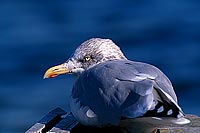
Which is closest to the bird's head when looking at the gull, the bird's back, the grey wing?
the gull

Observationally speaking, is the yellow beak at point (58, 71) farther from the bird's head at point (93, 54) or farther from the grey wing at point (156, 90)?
the grey wing at point (156, 90)

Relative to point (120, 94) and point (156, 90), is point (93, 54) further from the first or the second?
point (156, 90)

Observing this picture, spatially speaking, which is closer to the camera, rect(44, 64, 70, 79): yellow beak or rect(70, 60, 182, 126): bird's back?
rect(70, 60, 182, 126): bird's back

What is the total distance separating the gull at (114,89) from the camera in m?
5.11

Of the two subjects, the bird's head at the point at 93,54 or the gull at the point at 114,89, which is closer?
the gull at the point at 114,89

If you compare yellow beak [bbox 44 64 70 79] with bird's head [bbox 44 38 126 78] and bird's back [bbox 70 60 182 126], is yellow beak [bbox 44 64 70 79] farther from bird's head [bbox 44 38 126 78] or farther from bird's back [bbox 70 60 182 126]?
bird's back [bbox 70 60 182 126]

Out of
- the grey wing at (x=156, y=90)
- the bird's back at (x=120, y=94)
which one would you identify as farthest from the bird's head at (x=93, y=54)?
the grey wing at (x=156, y=90)

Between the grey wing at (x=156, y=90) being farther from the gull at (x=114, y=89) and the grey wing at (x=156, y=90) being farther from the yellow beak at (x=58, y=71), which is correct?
the yellow beak at (x=58, y=71)

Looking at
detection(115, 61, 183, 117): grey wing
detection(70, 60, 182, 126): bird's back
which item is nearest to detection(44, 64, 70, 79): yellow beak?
detection(70, 60, 182, 126): bird's back

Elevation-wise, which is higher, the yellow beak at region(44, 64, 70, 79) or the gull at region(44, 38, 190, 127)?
the yellow beak at region(44, 64, 70, 79)

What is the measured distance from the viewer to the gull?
16.8 feet

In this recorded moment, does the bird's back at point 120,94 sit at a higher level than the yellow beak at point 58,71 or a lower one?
lower

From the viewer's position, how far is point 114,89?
5328mm

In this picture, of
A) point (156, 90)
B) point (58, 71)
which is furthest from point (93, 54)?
point (156, 90)
